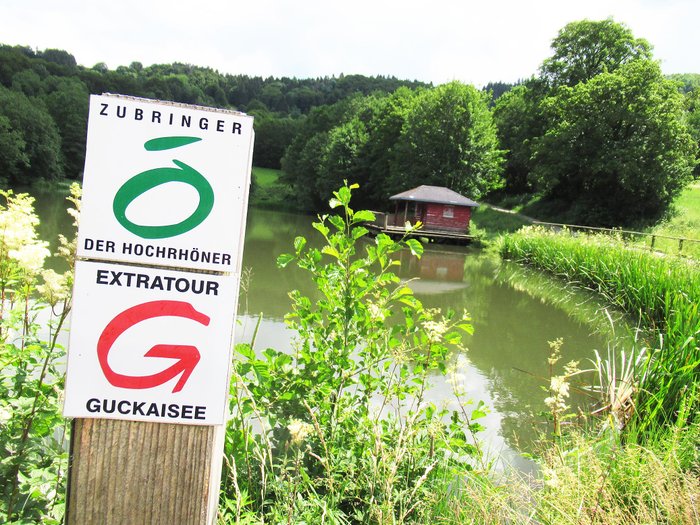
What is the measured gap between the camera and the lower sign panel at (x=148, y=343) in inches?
44.1

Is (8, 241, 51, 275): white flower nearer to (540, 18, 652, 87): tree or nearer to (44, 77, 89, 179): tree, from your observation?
(540, 18, 652, 87): tree

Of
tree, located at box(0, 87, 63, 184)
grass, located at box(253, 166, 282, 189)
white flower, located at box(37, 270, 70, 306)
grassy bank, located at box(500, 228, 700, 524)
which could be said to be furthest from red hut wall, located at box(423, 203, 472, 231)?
grass, located at box(253, 166, 282, 189)

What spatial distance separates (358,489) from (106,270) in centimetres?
163

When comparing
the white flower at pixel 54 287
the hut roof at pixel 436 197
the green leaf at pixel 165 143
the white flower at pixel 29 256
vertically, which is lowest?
the white flower at pixel 54 287

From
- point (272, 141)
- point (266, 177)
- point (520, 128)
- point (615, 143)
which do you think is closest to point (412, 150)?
point (520, 128)

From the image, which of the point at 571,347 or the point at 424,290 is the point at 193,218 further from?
the point at 424,290

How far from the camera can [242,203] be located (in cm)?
116

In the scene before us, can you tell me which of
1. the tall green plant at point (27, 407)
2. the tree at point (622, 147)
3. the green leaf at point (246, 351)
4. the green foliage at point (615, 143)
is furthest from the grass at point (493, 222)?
the tall green plant at point (27, 407)

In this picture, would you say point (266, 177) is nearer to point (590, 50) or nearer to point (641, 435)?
point (590, 50)

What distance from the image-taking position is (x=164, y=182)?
3.74ft

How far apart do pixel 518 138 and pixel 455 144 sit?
8.69 meters

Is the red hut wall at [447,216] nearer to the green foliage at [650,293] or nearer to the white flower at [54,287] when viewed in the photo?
the green foliage at [650,293]

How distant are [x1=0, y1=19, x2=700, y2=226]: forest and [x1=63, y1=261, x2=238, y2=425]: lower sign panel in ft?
99.8

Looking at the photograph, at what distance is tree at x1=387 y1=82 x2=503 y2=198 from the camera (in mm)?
37438
